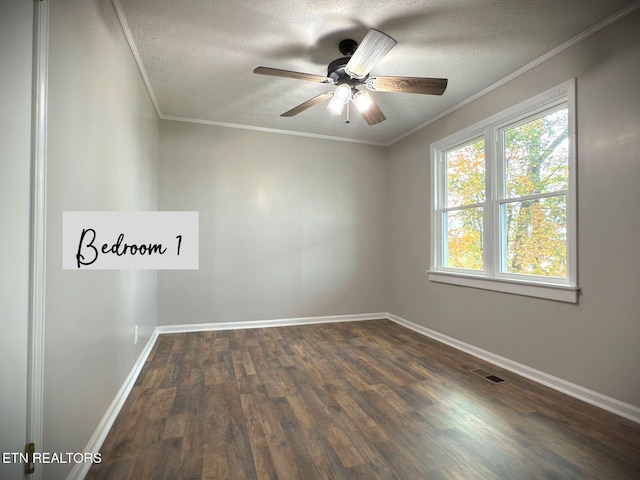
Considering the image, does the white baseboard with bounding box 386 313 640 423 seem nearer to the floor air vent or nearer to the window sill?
the floor air vent

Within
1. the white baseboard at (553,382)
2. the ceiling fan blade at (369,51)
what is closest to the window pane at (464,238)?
the white baseboard at (553,382)

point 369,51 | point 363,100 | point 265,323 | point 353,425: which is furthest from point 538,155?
point 265,323

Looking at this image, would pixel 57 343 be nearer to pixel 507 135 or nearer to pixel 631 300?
pixel 631 300

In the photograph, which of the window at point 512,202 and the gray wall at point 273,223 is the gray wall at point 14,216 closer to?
the gray wall at point 273,223

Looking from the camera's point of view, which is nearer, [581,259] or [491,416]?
[491,416]

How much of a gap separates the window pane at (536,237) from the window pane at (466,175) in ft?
1.43

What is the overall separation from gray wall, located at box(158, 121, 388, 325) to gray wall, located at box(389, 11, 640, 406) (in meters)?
1.95

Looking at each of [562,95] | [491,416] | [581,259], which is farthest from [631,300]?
[562,95]

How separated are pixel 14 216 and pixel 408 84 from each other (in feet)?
7.35

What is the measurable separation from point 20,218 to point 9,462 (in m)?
0.75

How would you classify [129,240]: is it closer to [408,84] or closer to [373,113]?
[373,113]

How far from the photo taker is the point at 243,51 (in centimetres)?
238

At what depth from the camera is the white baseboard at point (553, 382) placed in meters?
1.91

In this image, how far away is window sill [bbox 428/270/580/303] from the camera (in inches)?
88.2
